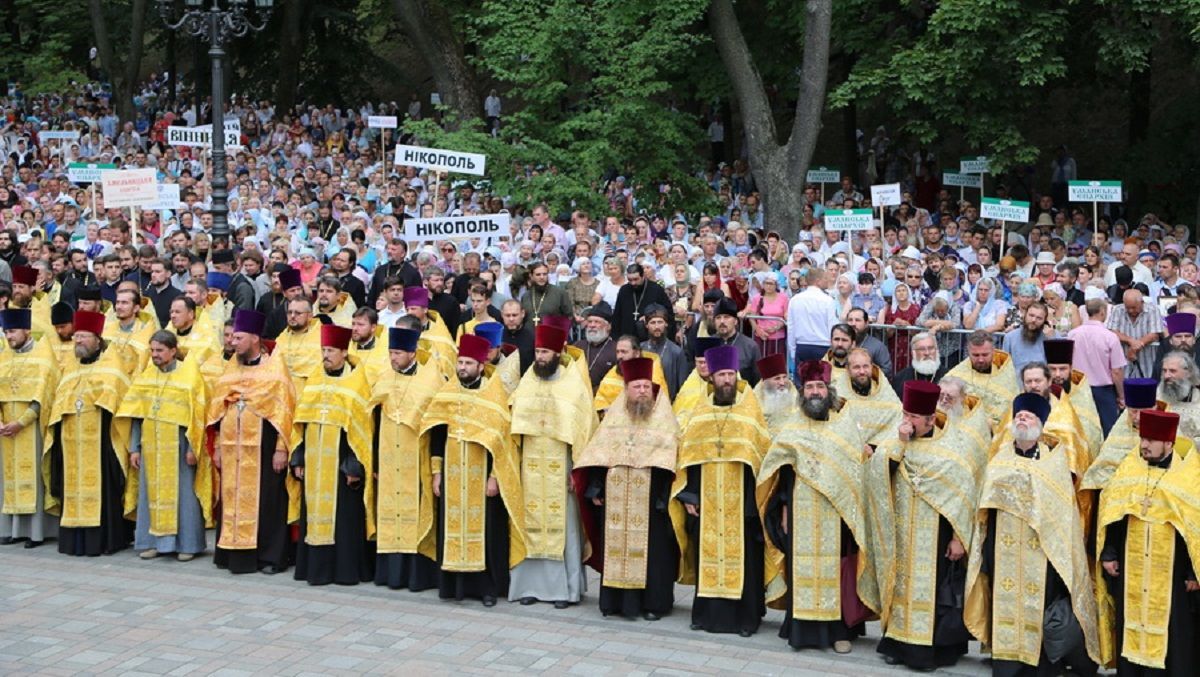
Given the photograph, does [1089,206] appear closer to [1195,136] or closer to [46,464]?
[1195,136]

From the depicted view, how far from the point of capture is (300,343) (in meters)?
14.2

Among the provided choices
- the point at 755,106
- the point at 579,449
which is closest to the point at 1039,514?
the point at 579,449

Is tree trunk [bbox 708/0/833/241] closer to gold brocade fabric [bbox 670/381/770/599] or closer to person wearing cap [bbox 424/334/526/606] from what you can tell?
person wearing cap [bbox 424/334/526/606]

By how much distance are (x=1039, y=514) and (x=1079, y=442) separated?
3.57 ft

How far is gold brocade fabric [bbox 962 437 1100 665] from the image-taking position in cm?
1029

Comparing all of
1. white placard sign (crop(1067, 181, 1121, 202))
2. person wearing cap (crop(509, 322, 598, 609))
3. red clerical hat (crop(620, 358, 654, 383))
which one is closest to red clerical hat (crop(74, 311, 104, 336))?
person wearing cap (crop(509, 322, 598, 609))

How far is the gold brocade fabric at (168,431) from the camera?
1345 cm

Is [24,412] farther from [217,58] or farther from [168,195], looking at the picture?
[217,58]

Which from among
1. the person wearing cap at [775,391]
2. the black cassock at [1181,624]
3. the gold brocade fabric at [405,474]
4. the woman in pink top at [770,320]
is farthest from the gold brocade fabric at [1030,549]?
the woman in pink top at [770,320]

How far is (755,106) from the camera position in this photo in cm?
2608

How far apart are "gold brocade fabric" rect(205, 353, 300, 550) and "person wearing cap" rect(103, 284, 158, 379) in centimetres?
139

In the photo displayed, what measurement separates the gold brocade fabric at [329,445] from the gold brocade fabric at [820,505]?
11.1ft

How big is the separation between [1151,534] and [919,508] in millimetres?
1469

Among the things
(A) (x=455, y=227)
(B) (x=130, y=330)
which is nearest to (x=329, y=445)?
(B) (x=130, y=330)
